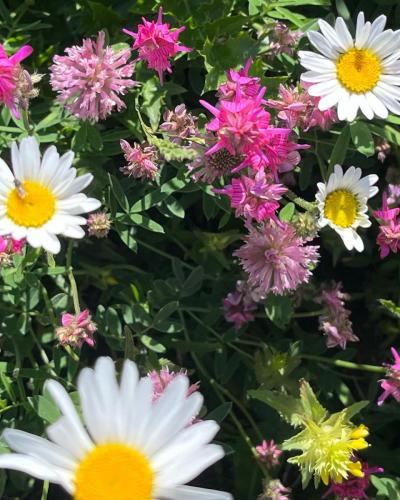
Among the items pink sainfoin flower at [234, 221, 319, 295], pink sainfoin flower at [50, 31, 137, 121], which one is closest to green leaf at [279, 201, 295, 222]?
pink sainfoin flower at [234, 221, 319, 295]

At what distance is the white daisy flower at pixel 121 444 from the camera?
5.19ft

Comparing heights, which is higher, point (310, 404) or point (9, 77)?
point (9, 77)

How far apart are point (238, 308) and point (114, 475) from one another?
0.92 metres

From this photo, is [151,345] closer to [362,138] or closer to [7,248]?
[7,248]

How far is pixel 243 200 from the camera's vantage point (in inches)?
71.7

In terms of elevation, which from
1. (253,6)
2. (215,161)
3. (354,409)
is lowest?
(354,409)

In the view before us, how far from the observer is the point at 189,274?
256cm

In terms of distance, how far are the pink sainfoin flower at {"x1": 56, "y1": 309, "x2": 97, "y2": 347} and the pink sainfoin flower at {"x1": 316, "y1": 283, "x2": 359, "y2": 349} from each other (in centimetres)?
77

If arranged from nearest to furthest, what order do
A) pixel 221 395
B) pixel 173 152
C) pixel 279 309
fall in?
1. pixel 173 152
2. pixel 279 309
3. pixel 221 395

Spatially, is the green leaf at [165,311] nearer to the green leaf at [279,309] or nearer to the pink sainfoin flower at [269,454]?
the green leaf at [279,309]

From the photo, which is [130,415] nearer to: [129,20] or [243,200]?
[243,200]

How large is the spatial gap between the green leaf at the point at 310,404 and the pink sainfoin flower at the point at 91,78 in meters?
0.94

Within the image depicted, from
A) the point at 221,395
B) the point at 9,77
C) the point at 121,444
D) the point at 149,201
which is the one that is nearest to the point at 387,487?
the point at 221,395

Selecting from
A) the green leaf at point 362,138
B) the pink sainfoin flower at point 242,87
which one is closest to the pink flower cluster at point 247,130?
the pink sainfoin flower at point 242,87
